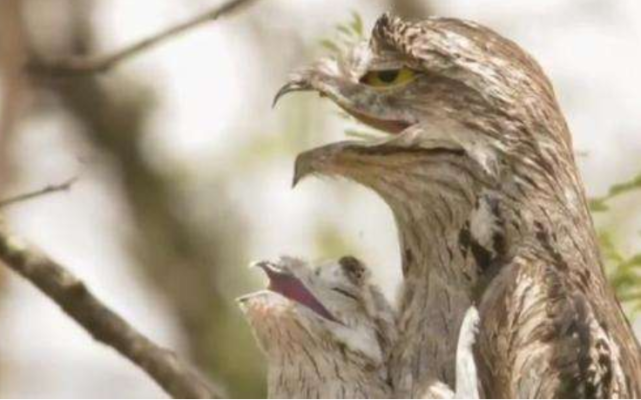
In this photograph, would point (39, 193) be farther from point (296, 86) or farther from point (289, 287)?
point (289, 287)

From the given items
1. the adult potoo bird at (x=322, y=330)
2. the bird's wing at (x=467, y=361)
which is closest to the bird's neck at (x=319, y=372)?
the adult potoo bird at (x=322, y=330)

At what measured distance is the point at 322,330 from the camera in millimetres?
6648

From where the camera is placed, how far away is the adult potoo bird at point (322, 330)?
6523mm

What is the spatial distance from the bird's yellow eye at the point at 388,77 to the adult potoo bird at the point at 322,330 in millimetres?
521

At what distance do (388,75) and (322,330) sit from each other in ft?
2.10

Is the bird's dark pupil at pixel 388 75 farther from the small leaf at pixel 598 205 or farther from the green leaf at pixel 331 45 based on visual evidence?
the small leaf at pixel 598 205

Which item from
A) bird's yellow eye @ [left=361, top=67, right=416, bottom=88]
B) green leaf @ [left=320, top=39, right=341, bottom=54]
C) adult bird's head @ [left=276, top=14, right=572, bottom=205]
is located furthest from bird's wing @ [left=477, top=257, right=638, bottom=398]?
green leaf @ [left=320, top=39, right=341, bottom=54]

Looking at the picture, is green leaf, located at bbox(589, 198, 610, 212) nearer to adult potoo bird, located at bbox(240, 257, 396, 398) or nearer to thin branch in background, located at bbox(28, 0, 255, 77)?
adult potoo bird, located at bbox(240, 257, 396, 398)

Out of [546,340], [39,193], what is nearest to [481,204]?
[546,340]

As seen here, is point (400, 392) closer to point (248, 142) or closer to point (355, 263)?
point (355, 263)

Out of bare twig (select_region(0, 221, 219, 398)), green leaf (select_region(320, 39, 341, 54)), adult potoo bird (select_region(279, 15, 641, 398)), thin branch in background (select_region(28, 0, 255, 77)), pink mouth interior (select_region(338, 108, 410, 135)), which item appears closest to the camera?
thin branch in background (select_region(28, 0, 255, 77))

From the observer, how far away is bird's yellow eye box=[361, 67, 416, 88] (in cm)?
645

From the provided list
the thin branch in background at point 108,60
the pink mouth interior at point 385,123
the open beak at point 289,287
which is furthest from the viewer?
the open beak at point 289,287

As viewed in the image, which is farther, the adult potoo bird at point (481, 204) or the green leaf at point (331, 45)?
the green leaf at point (331, 45)
